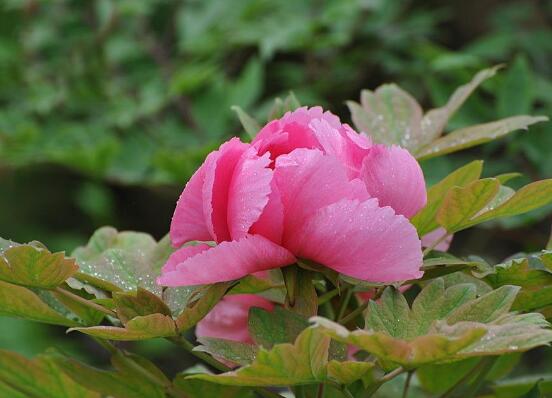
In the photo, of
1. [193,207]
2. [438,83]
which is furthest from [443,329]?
[438,83]

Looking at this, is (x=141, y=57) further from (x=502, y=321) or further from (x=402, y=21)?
(x=502, y=321)

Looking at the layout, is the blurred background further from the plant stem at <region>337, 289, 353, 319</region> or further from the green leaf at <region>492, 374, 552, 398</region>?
the plant stem at <region>337, 289, 353, 319</region>

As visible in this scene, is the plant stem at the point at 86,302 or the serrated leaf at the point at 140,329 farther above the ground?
the plant stem at the point at 86,302

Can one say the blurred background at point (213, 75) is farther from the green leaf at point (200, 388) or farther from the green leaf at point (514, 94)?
the green leaf at point (200, 388)

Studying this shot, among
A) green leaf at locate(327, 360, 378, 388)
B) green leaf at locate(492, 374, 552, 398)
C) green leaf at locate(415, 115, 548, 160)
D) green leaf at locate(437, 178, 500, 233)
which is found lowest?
green leaf at locate(492, 374, 552, 398)

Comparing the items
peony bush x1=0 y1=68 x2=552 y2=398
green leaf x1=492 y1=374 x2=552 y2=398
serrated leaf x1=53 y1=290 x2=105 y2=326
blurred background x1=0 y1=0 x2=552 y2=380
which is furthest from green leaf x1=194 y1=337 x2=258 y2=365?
blurred background x1=0 y1=0 x2=552 y2=380

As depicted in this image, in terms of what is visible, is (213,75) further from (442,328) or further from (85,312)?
(442,328)

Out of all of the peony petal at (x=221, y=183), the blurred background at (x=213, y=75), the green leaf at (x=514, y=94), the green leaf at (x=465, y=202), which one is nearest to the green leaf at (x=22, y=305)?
the peony petal at (x=221, y=183)
